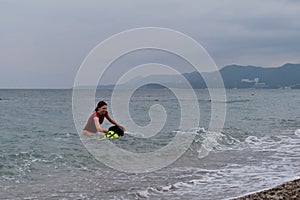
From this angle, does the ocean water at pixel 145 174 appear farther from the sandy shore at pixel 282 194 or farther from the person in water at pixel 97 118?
the person in water at pixel 97 118

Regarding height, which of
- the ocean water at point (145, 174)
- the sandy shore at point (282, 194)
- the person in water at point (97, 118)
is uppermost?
the person in water at point (97, 118)

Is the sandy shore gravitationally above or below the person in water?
below

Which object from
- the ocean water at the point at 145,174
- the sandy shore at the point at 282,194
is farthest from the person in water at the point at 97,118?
the sandy shore at the point at 282,194

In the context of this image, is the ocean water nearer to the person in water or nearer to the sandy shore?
the sandy shore

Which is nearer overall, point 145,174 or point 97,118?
point 97,118

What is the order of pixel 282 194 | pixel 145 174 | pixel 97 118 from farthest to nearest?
pixel 145 174, pixel 97 118, pixel 282 194

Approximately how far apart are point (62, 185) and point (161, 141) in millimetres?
12661

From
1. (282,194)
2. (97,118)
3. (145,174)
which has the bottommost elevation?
(145,174)

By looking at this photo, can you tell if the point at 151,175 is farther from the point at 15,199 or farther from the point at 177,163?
the point at 15,199

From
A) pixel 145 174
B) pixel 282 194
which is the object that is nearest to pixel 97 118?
pixel 145 174

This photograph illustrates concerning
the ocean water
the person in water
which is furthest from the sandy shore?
the person in water

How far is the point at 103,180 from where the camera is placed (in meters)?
13.5

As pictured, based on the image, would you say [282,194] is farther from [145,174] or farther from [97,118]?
[145,174]

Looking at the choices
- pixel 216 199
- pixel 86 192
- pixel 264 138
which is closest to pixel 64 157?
pixel 86 192
